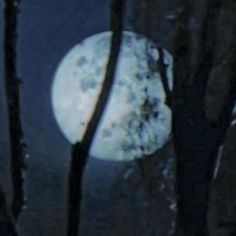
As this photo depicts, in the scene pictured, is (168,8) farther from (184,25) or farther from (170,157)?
(184,25)

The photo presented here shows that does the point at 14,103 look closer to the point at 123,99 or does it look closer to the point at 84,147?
the point at 84,147

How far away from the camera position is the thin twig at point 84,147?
1.69 metres

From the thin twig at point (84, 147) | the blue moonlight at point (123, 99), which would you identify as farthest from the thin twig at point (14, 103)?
the blue moonlight at point (123, 99)

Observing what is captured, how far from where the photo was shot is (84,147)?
5.55 ft

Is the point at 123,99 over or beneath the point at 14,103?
beneath

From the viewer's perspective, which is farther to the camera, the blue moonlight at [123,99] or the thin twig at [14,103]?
the blue moonlight at [123,99]

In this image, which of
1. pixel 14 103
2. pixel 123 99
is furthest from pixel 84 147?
pixel 123 99

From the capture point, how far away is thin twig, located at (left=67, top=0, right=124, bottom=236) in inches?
66.5

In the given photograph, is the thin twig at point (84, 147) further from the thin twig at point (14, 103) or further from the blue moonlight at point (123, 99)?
the blue moonlight at point (123, 99)

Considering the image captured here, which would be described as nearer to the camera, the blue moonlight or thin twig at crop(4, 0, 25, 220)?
thin twig at crop(4, 0, 25, 220)

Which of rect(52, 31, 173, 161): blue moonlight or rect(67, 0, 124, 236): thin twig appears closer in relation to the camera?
rect(67, 0, 124, 236): thin twig

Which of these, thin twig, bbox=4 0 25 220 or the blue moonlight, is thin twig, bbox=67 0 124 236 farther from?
the blue moonlight

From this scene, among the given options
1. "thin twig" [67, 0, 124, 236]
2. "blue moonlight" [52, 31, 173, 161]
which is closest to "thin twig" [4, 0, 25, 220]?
"thin twig" [67, 0, 124, 236]

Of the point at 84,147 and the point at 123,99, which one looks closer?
the point at 84,147
